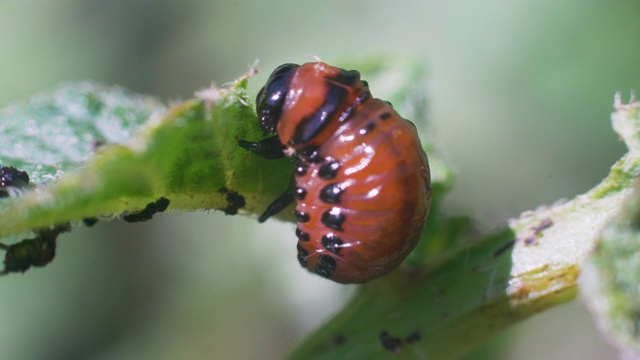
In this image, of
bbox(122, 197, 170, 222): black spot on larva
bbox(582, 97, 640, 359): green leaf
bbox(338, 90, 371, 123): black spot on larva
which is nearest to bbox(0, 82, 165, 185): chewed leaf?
bbox(122, 197, 170, 222): black spot on larva

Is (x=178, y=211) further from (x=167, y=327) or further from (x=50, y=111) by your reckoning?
(x=167, y=327)

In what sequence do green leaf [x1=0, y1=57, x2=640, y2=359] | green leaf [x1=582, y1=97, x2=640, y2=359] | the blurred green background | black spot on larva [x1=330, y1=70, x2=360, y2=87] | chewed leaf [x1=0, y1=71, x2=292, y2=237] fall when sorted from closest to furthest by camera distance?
green leaf [x1=582, y1=97, x2=640, y2=359] < chewed leaf [x1=0, y1=71, x2=292, y2=237] < green leaf [x1=0, y1=57, x2=640, y2=359] < black spot on larva [x1=330, y1=70, x2=360, y2=87] < the blurred green background

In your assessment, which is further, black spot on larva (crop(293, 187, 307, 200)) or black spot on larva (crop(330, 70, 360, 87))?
black spot on larva (crop(330, 70, 360, 87))

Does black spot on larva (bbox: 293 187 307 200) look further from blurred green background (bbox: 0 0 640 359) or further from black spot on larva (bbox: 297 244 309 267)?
blurred green background (bbox: 0 0 640 359)

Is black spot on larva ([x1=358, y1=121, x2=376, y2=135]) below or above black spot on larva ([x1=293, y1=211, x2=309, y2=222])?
below

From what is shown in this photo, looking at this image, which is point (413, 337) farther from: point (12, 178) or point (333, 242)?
point (12, 178)

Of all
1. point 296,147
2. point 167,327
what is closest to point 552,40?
point 167,327

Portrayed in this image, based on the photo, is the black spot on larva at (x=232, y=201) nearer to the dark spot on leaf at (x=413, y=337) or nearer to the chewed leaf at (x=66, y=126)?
the chewed leaf at (x=66, y=126)
